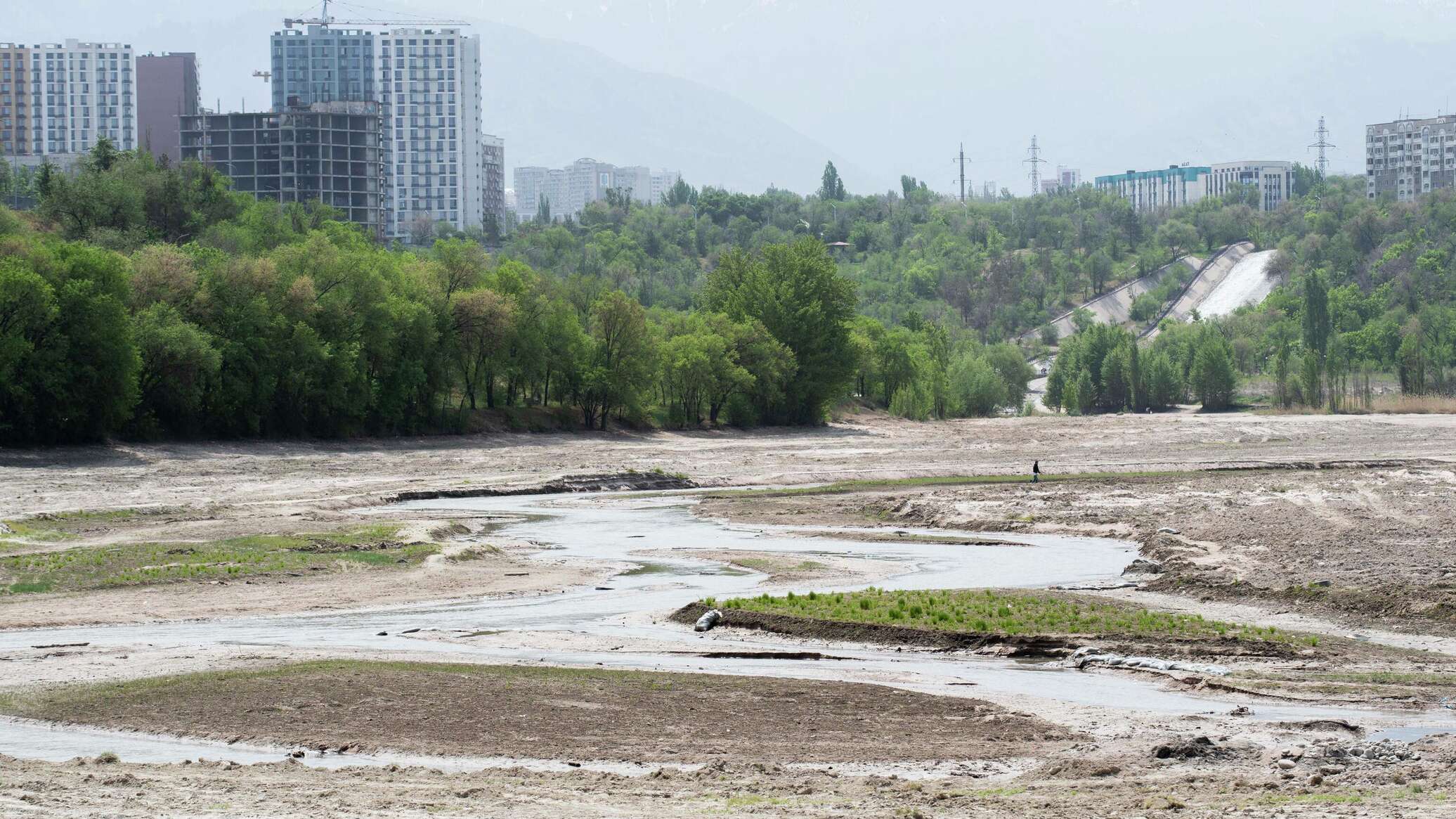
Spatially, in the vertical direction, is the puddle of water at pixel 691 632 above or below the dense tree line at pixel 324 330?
below

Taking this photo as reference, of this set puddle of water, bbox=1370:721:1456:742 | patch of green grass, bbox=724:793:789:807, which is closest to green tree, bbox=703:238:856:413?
puddle of water, bbox=1370:721:1456:742

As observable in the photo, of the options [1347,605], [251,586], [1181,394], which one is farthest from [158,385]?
[1181,394]

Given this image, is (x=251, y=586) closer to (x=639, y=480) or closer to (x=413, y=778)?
(x=413, y=778)

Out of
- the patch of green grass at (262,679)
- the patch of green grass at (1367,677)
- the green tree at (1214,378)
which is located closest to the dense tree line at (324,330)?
the patch of green grass at (262,679)

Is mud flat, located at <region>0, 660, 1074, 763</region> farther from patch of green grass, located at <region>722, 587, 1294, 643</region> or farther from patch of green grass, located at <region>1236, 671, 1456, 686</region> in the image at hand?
patch of green grass, located at <region>722, 587, 1294, 643</region>

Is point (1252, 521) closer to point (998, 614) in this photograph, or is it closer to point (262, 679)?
point (998, 614)

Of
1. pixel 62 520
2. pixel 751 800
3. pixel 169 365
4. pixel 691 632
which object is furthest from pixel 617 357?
pixel 751 800

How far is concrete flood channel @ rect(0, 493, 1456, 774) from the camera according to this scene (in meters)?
16.6

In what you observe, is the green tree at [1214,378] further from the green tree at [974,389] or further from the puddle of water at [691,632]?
the puddle of water at [691,632]

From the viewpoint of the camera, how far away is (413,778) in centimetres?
1432

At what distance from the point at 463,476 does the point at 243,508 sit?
55.6 feet

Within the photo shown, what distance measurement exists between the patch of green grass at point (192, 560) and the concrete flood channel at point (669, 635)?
4923 mm

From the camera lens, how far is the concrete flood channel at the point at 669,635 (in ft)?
54.3

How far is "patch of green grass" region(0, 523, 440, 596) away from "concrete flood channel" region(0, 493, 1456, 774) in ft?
16.2
